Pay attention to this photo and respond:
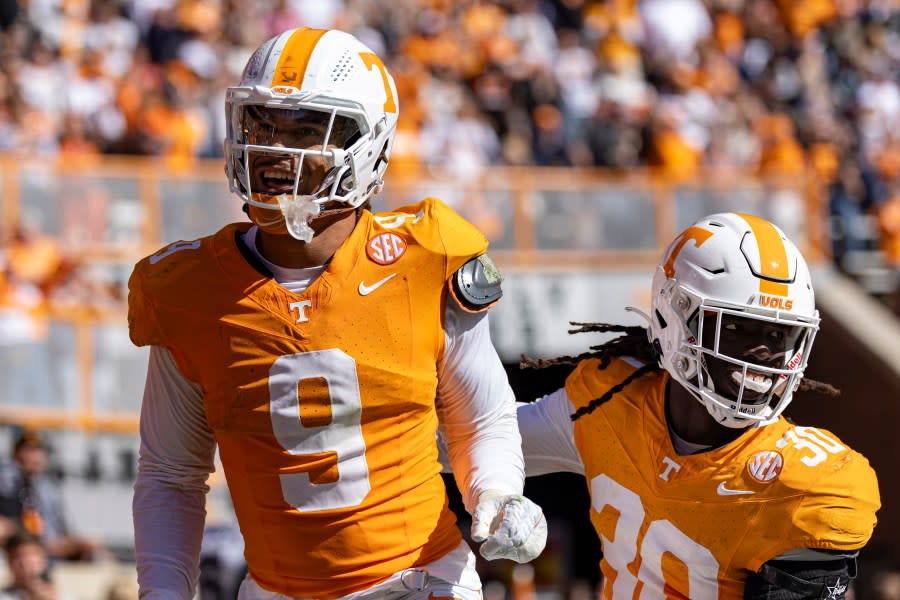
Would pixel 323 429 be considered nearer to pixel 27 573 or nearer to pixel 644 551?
pixel 644 551

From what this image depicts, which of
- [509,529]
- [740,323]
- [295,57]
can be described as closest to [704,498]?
[740,323]

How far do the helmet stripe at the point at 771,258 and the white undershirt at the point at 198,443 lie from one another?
2.46 feet

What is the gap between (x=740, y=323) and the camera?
3.92m

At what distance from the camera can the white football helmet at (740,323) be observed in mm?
3859

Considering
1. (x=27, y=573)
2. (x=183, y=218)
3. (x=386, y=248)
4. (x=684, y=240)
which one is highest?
(x=386, y=248)

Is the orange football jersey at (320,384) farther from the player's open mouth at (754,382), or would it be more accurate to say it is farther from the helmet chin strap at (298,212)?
the player's open mouth at (754,382)

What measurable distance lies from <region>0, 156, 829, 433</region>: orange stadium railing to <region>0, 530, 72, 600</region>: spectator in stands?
1.80 m

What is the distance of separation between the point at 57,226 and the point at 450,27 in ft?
16.7

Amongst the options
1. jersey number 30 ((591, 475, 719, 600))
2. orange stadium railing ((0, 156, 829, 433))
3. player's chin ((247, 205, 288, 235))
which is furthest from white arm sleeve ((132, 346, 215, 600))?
orange stadium railing ((0, 156, 829, 433))

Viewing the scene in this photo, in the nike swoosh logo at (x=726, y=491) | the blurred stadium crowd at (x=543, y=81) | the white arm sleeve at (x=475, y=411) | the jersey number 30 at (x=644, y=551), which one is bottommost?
the blurred stadium crowd at (x=543, y=81)

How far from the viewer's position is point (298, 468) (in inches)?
136

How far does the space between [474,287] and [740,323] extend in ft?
2.58

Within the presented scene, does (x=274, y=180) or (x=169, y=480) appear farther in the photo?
(x=169, y=480)

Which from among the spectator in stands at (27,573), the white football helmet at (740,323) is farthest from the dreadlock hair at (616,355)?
the spectator in stands at (27,573)
